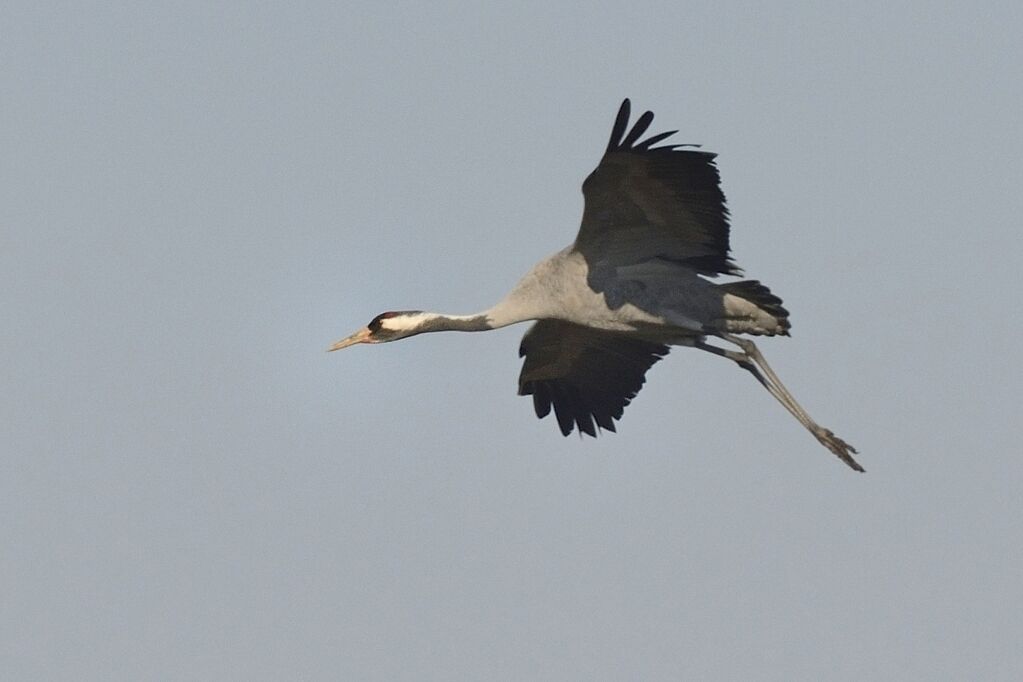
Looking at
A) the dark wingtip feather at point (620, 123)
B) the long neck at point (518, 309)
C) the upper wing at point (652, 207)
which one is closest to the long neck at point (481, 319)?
the long neck at point (518, 309)

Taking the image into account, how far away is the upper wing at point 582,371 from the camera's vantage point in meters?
18.9

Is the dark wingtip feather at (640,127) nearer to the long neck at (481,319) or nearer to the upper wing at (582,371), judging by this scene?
the long neck at (481,319)

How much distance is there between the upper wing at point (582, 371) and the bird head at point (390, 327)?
1.35 metres

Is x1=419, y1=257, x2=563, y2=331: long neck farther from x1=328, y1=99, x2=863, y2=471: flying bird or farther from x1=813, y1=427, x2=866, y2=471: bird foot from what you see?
x1=813, y1=427, x2=866, y2=471: bird foot

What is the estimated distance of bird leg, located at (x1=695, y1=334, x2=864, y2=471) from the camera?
17.8m

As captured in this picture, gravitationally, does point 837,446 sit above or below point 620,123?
below

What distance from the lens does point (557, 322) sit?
18672 mm

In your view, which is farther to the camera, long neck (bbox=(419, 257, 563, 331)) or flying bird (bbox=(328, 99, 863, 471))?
long neck (bbox=(419, 257, 563, 331))

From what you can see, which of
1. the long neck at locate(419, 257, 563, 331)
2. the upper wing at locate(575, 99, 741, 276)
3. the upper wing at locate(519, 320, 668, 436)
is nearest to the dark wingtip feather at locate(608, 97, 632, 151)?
the upper wing at locate(575, 99, 741, 276)

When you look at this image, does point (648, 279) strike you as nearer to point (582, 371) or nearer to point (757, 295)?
point (757, 295)

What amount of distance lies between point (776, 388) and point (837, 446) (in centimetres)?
77

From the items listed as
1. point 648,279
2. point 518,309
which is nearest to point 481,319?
point 518,309

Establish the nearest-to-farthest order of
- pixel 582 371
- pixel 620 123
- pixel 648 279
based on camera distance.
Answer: pixel 620 123 < pixel 648 279 < pixel 582 371

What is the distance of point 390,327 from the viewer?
59.2 ft
